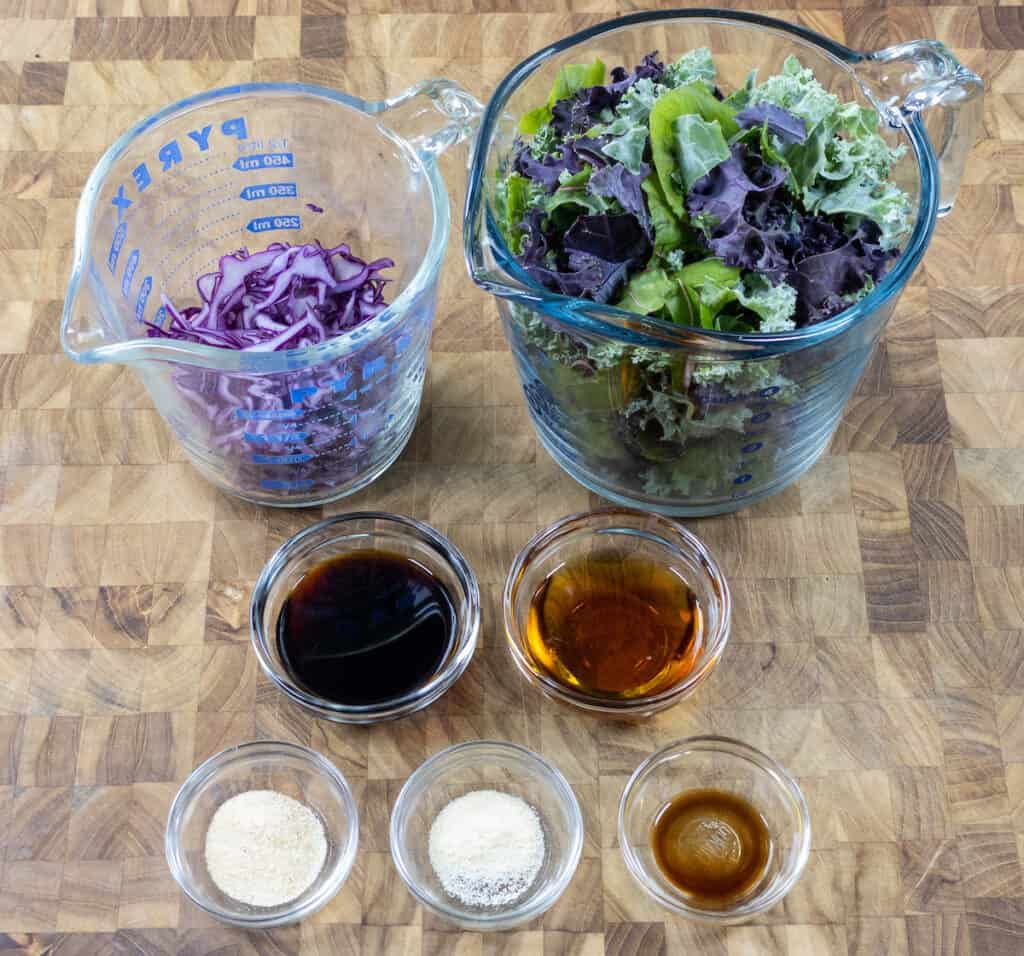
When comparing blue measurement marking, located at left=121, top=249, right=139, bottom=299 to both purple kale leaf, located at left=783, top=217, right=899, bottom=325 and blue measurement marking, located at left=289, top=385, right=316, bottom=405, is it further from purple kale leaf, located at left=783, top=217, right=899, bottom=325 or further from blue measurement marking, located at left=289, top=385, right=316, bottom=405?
purple kale leaf, located at left=783, top=217, right=899, bottom=325

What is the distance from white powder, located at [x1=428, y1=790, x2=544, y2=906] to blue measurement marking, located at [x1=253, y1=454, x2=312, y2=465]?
38cm

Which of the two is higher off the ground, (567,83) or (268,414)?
(567,83)

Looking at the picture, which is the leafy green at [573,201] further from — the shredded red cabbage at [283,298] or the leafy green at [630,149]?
the shredded red cabbage at [283,298]

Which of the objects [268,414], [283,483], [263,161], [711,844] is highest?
[263,161]

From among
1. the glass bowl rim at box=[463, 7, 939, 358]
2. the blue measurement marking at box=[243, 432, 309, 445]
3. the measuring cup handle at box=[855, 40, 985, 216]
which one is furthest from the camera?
the blue measurement marking at box=[243, 432, 309, 445]

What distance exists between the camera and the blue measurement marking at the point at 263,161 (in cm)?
147

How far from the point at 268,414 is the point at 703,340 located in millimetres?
451

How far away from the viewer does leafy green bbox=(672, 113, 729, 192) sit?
1.18 m

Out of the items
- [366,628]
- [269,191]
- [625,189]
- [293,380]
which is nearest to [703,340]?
[625,189]

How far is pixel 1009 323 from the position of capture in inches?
61.3

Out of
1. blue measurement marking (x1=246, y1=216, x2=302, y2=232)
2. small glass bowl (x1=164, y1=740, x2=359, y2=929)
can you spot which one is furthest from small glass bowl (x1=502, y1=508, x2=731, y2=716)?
blue measurement marking (x1=246, y1=216, x2=302, y2=232)

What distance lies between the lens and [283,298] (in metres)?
1.44

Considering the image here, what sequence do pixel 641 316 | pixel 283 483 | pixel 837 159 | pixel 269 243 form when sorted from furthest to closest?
pixel 269 243, pixel 283 483, pixel 837 159, pixel 641 316

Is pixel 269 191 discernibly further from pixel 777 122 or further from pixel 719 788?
pixel 719 788
